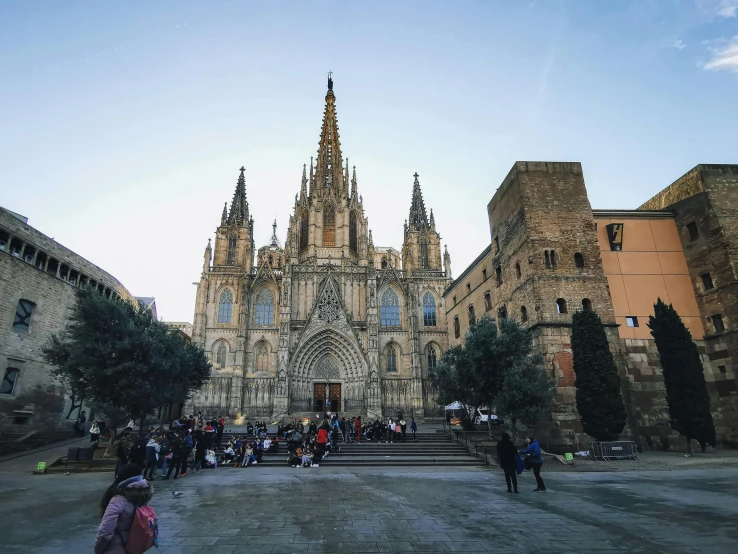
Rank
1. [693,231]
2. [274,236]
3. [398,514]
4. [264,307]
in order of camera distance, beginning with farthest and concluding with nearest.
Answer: [274,236] → [264,307] → [693,231] → [398,514]

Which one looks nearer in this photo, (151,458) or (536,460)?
(536,460)

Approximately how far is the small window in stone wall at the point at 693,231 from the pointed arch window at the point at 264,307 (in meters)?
32.3

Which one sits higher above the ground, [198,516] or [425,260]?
[425,260]

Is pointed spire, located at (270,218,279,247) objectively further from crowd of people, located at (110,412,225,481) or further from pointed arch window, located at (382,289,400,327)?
crowd of people, located at (110,412,225,481)

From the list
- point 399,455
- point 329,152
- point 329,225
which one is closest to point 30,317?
point 399,455

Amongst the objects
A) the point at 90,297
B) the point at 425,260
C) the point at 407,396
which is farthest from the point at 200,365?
the point at 425,260

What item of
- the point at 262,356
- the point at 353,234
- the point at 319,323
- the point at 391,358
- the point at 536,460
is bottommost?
the point at 536,460

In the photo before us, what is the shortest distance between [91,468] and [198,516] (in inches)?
375

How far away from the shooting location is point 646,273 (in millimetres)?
21922

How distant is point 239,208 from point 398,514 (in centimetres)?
4061

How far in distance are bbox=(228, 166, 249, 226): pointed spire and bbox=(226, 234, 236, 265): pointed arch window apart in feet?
5.75

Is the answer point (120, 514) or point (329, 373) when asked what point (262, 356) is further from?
point (120, 514)

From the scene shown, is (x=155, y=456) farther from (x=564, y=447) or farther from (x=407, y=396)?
(x=407, y=396)

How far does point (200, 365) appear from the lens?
22.7 metres
